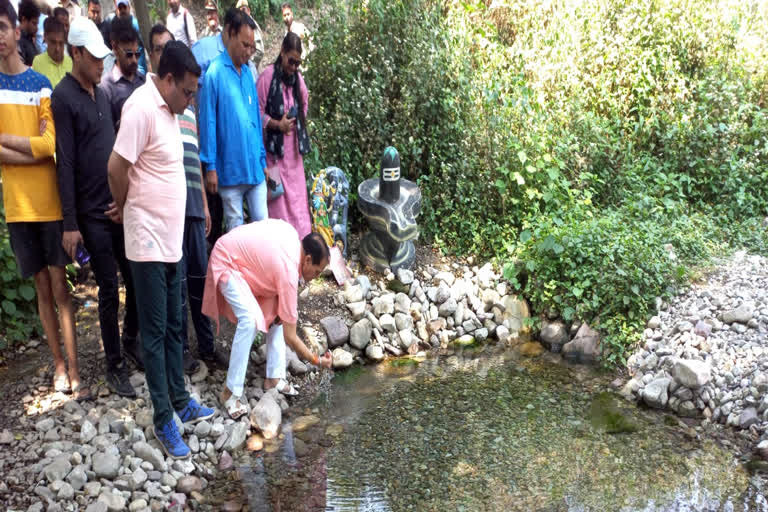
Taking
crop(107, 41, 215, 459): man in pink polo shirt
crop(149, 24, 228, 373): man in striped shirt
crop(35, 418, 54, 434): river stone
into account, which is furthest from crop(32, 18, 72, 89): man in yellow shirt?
crop(35, 418, 54, 434): river stone

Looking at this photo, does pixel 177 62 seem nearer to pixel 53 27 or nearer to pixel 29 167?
pixel 29 167

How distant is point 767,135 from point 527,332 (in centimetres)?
397

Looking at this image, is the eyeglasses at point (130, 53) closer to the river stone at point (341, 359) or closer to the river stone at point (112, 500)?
the river stone at point (112, 500)

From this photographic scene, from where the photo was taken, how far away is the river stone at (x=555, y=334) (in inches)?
227

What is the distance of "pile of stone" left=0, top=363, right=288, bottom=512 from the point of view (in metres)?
3.46

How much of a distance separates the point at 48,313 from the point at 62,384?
448 millimetres

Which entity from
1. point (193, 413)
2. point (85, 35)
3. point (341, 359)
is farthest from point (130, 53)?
point (341, 359)

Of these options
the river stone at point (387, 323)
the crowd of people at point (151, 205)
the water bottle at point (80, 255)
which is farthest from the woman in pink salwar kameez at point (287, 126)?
the water bottle at point (80, 255)

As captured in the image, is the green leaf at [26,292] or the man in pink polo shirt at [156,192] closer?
the man in pink polo shirt at [156,192]

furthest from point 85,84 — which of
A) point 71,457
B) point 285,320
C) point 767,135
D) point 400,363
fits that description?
point 767,135

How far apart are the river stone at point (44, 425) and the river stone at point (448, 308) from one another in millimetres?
3232

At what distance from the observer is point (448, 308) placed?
6016 mm

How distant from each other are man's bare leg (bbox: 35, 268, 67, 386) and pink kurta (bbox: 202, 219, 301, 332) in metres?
0.88

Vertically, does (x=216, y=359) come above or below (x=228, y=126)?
below
